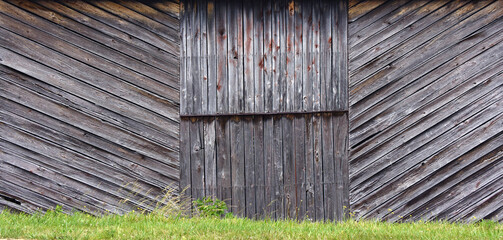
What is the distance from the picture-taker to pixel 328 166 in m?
6.26

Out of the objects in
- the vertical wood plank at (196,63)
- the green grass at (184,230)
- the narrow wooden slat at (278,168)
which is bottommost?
the green grass at (184,230)

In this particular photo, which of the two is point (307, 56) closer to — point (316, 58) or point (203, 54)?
point (316, 58)

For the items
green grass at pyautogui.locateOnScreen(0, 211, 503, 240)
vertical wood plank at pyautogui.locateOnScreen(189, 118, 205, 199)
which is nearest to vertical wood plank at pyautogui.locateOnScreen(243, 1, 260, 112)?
vertical wood plank at pyautogui.locateOnScreen(189, 118, 205, 199)

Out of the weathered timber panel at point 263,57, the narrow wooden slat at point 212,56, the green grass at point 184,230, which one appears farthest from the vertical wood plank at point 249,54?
the green grass at point 184,230

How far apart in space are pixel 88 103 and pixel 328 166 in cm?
331

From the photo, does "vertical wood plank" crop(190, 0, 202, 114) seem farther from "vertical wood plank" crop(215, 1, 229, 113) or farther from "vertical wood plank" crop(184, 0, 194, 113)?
"vertical wood plank" crop(215, 1, 229, 113)

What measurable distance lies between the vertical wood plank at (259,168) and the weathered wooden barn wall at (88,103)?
3.48 ft

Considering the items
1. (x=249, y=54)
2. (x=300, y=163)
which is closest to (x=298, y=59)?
(x=249, y=54)

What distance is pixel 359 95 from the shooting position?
628 cm

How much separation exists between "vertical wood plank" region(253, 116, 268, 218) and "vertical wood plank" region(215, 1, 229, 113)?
534 millimetres

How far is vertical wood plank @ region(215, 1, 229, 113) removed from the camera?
619 centimetres

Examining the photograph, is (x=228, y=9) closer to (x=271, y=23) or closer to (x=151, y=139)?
(x=271, y=23)

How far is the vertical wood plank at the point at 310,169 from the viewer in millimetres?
6230

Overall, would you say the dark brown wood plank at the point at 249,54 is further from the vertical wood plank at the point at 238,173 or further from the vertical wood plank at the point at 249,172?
the vertical wood plank at the point at 238,173
